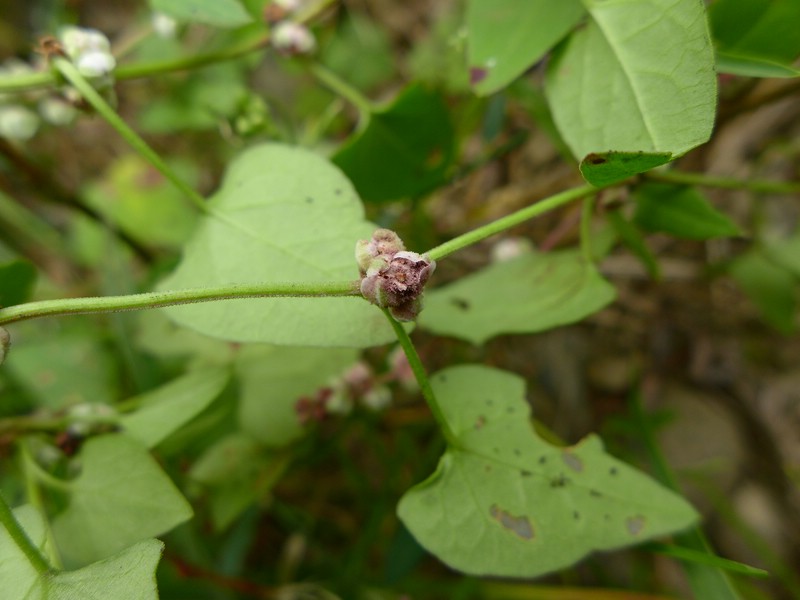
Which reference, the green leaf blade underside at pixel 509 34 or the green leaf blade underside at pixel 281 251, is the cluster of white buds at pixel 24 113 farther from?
the green leaf blade underside at pixel 509 34

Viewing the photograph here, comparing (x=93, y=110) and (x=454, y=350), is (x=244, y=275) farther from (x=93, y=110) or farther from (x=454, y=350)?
(x=454, y=350)

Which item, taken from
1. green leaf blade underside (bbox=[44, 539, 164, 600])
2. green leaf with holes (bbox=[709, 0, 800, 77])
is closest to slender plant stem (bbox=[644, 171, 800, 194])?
green leaf with holes (bbox=[709, 0, 800, 77])

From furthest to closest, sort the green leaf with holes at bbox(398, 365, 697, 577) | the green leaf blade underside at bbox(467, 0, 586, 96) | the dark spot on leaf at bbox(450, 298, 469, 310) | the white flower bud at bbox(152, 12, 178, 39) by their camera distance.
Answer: the white flower bud at bbox(152, 12, 178, 39) → the dark spot on leaf at bbox(450, 298, 469, 310) → the green leaf blade underside at bbox(467, 0, 586, 96) → the green leaf with holes at bbox(398, 365, 697, 577)

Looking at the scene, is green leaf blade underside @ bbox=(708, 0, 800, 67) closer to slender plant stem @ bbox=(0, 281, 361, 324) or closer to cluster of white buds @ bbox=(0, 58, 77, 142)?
slender plant stem @ bbox=(0, 281, 361, 324)

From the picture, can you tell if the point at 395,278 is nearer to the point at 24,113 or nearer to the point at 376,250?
the point at 376,250

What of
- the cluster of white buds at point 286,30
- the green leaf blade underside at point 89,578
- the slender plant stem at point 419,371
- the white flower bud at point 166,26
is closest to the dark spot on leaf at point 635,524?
the slender plant stem at point 419,371

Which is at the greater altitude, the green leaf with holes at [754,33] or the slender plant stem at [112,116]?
the slender plant stem at [112,116]
